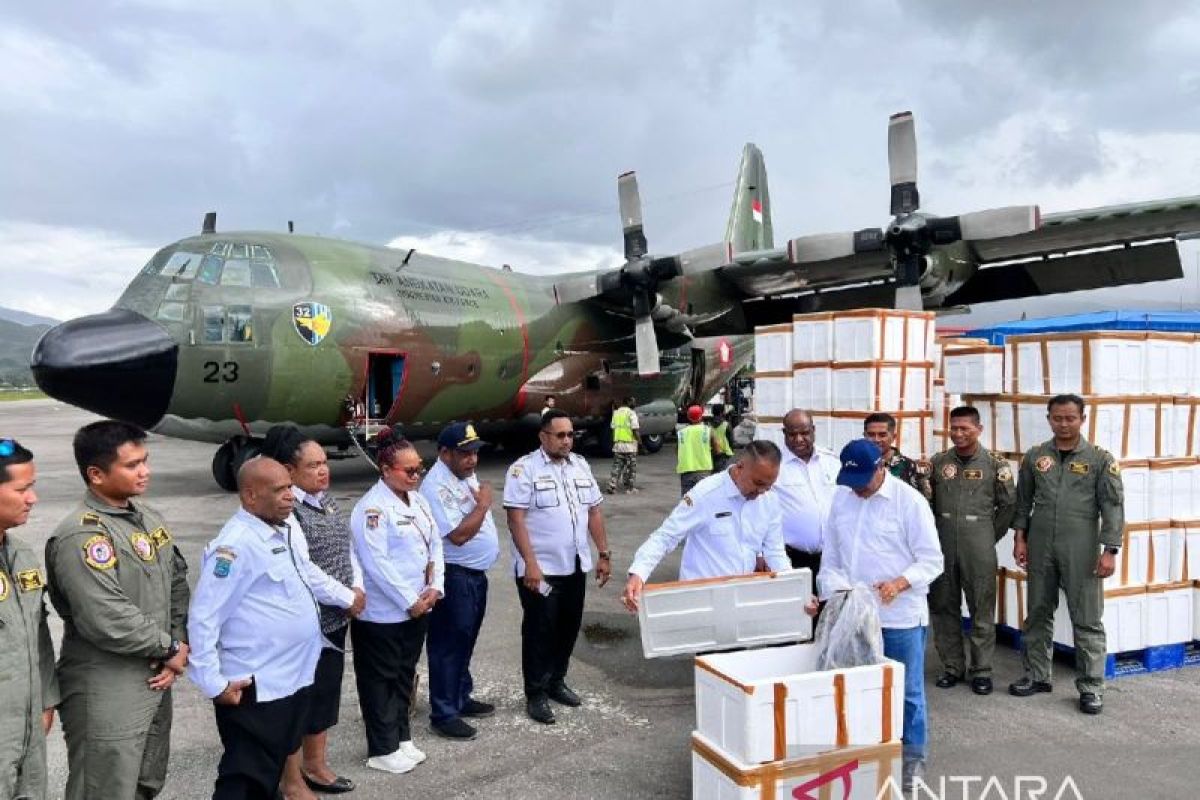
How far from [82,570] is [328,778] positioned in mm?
1635

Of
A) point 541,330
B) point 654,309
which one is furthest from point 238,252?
point 654,309

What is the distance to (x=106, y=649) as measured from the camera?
2666 millimetres

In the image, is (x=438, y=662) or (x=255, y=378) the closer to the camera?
(x=438, y=662)

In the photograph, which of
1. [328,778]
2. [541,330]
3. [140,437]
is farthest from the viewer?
[541,330]

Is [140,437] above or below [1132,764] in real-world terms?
above

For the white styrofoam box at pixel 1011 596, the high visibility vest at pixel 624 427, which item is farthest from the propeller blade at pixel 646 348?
the white styrofoam box at pixel 1011 596

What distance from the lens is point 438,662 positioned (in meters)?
4.34

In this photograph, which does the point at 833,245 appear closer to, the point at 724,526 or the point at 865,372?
the point at 865,372

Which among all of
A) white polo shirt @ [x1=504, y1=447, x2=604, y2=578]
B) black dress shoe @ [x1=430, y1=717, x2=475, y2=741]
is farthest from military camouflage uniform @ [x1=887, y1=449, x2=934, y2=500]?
black dress shoe @ [x1=430, y1=717, x2=475, y2=741]

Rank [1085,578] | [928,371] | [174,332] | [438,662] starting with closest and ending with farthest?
1. [438,662]
2. [1085,578]
3. [928,371]
4. [174,332]

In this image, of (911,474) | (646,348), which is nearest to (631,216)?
(646,348)

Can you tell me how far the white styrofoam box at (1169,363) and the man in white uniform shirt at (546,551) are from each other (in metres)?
3.80

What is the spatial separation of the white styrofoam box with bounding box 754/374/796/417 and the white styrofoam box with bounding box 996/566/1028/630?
2204 millimetres

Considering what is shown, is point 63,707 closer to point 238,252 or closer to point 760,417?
point 760,417
